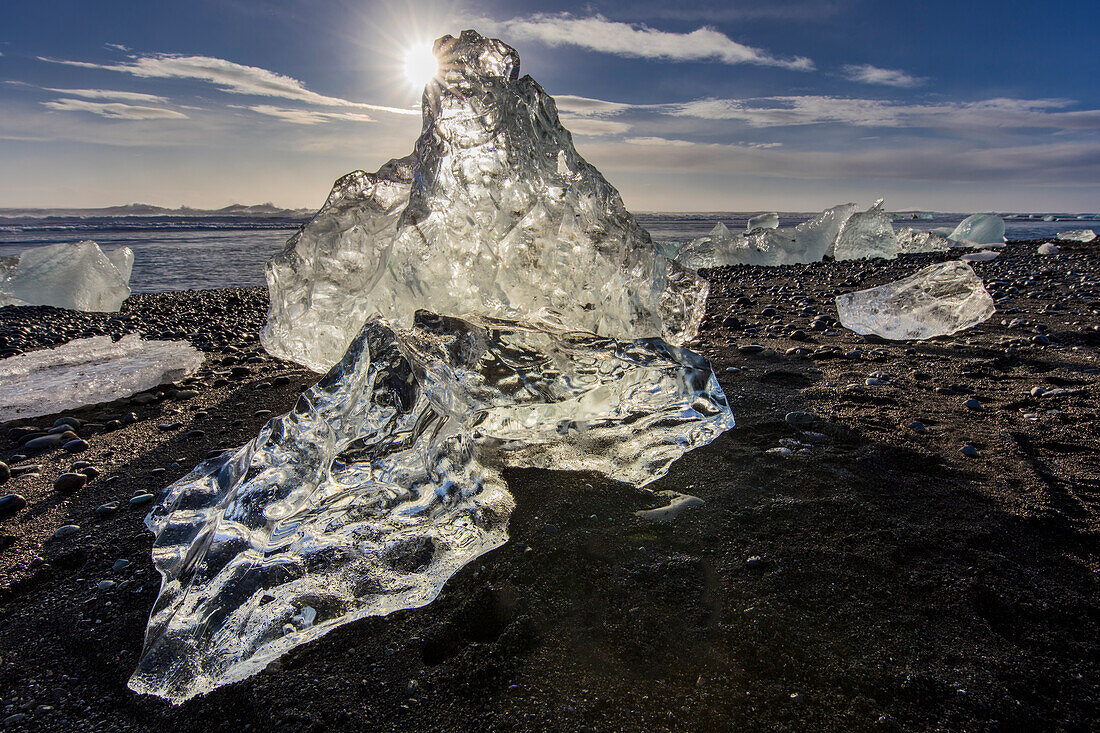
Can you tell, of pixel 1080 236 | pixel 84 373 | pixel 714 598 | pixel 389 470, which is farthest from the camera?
pixel 1080 236

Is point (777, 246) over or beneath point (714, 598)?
over

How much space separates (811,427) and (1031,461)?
33.5 inches

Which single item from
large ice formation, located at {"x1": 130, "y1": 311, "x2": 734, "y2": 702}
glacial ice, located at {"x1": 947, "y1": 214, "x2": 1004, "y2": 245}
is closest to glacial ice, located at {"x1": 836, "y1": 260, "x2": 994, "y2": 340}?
large ice formation, located at {"x1": 130, "y1": 311, "x2": 734, "y2": 702}

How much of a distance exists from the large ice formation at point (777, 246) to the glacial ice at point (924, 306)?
668 cm

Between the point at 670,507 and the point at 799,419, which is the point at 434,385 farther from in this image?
the point at 799,419

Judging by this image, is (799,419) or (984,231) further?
(984,231)

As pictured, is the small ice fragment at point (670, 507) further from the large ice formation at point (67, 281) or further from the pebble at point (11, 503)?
the large ice formation at point (67, 281)

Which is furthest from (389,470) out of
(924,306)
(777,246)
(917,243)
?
(917,243)

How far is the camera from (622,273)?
113 inches

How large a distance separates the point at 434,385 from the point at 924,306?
4.54m

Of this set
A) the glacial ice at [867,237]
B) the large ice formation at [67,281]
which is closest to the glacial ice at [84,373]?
the large ice formation at [67,281]

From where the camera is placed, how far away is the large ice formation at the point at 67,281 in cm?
759

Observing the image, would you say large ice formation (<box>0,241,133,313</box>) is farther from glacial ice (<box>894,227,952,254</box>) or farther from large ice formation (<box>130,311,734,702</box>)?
glacial ice (<box>894,227,952,254</box>)

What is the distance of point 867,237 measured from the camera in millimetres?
11664
